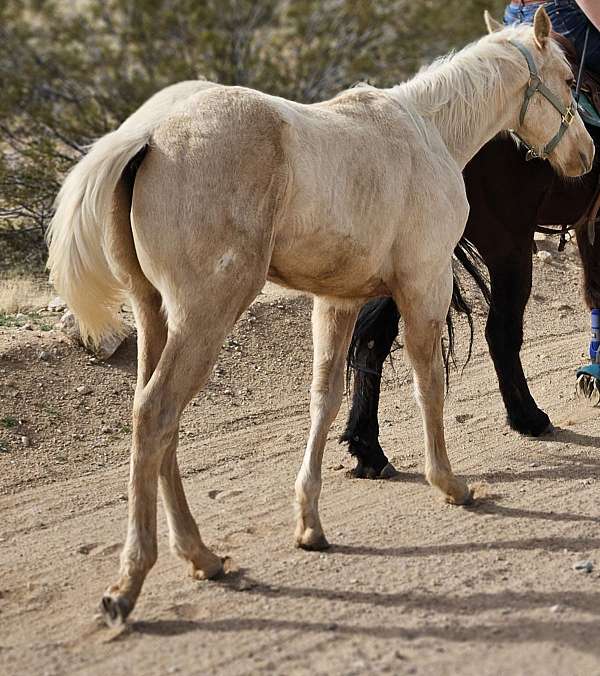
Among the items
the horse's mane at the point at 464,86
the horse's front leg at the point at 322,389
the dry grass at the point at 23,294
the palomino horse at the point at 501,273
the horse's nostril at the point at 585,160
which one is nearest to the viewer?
the horse's front leg at the point at 322,389

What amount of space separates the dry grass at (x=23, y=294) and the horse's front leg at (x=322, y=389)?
317cm

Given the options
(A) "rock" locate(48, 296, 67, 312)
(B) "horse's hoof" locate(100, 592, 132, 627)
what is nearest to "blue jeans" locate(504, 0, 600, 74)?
(A) "rock" locate(48, 296, 67, 312)

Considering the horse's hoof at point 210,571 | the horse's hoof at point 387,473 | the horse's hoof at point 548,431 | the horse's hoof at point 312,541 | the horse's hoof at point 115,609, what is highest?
the horse's hoof at point 115,609

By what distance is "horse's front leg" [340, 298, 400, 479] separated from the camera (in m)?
5.49

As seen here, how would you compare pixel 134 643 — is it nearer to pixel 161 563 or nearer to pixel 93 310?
pixel 161 563

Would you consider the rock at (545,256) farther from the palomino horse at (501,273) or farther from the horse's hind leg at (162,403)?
the horse's hind leg at (162,403)

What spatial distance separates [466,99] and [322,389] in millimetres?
1575

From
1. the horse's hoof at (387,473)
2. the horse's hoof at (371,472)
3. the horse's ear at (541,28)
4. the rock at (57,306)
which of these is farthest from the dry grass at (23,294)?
the horse's ear at (541,28)

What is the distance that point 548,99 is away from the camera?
203 inches

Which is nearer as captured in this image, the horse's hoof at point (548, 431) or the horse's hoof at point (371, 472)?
the horse's hoof at point (371, 472)

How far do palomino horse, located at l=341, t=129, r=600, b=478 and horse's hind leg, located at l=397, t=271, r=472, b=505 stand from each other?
1.84 feet

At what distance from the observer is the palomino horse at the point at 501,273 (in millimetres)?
5539

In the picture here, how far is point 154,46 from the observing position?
38.4ft

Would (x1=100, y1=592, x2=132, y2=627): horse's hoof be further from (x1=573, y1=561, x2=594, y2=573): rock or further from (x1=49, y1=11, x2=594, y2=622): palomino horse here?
(x1=573, y1=561, x2=594, y2=573): rock
